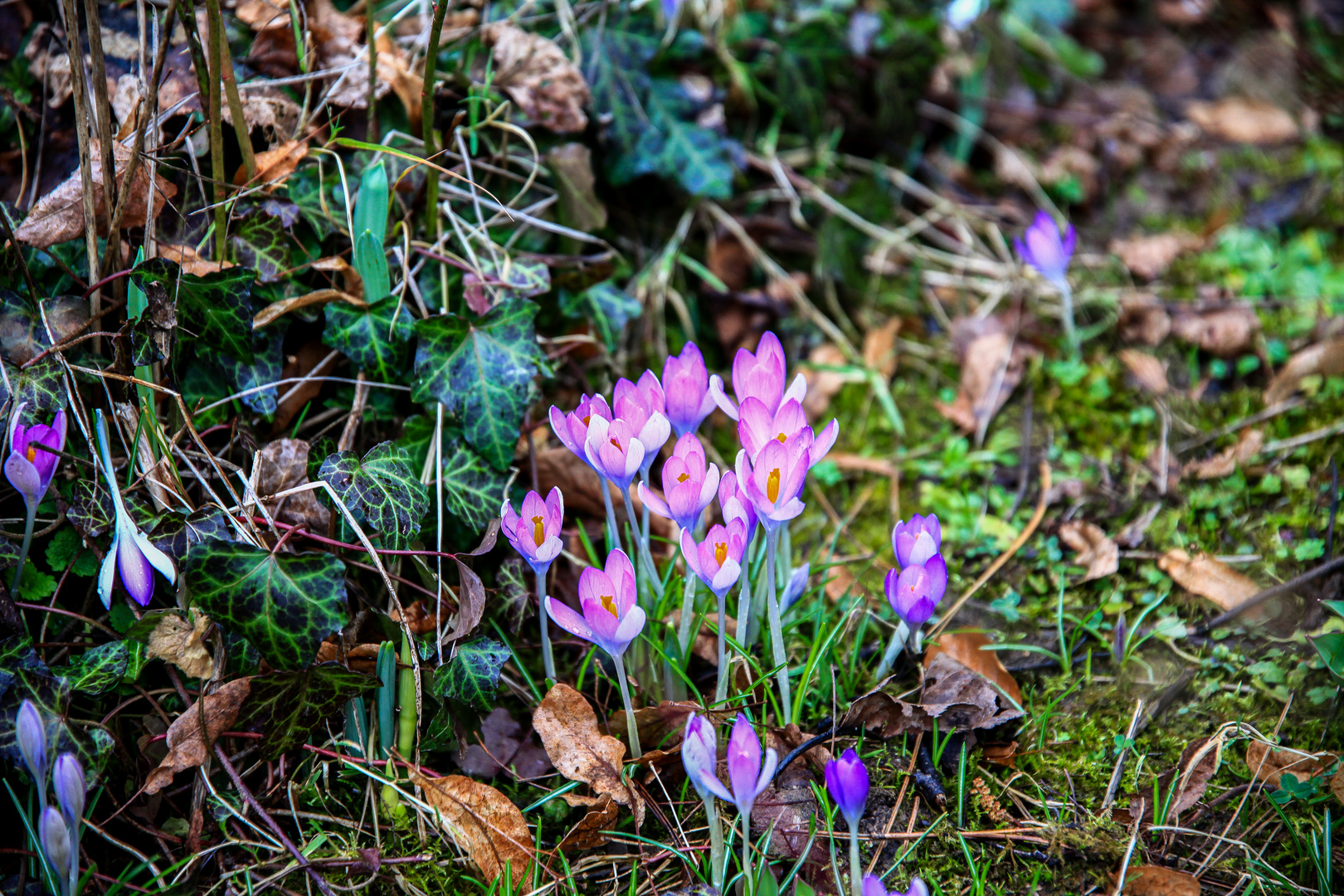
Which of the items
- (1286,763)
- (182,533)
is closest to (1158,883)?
(1286,763)

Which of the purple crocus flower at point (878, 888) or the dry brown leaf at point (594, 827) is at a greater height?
the purple crocus flower at point (878, 888)

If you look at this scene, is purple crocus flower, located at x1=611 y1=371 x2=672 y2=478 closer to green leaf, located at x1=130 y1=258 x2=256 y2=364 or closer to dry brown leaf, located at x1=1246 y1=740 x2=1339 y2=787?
green leaf, located at x1=130 y1=258 x2=256 y2=364

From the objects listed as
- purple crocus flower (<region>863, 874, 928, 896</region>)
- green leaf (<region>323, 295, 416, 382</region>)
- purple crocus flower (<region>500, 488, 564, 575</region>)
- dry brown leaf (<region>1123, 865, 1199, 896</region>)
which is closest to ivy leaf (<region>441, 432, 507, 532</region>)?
green leaf (<region>323, 295, 416, 382</region>)

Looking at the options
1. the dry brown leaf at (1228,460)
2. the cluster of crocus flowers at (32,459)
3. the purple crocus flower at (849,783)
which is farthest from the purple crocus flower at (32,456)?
the dry brown leaf at (1228,460)

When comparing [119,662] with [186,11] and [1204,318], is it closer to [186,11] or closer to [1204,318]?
[186,11]

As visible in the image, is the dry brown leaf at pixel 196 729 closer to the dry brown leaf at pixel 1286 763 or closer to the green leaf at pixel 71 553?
the green leaf at pixel 71 553

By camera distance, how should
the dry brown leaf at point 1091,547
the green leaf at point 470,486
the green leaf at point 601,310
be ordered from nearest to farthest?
the green leaf at point 470,486 < the dry brown leaf at point 1091,547 < the green leaf at point 601,310
